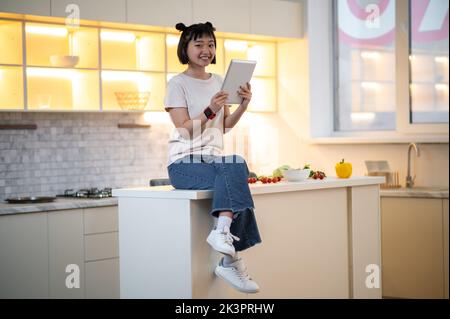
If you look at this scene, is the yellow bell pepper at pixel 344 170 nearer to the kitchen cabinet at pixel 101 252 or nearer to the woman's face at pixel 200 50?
the woman's face at pixel 200 50

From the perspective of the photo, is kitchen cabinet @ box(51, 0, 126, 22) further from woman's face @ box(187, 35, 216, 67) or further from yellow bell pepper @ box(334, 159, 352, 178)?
yellow bell pepper @ box(334, 159, 352, 178)

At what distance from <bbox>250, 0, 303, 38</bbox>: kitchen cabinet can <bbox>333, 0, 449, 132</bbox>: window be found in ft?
1.30

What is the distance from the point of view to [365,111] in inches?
259

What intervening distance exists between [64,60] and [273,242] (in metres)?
2.16

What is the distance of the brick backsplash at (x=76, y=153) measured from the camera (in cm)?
538

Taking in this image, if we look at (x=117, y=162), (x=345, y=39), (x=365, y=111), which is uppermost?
(x=345, y=39)

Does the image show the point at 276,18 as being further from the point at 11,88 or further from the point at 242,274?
the point at 242,274

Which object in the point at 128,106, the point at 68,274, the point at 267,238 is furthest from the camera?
the point at 128,106

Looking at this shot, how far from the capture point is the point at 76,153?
Result: 571 cm

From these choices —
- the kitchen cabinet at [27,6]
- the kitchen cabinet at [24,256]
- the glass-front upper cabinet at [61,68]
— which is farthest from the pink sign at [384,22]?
the kitchen cabinet at [24,256]

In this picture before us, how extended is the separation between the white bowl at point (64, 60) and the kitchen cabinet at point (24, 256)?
110 centimetres

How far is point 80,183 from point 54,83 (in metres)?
0.85

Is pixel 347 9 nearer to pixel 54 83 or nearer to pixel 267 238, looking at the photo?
pixel 54 83

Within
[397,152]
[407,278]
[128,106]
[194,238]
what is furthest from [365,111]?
[194,238]
